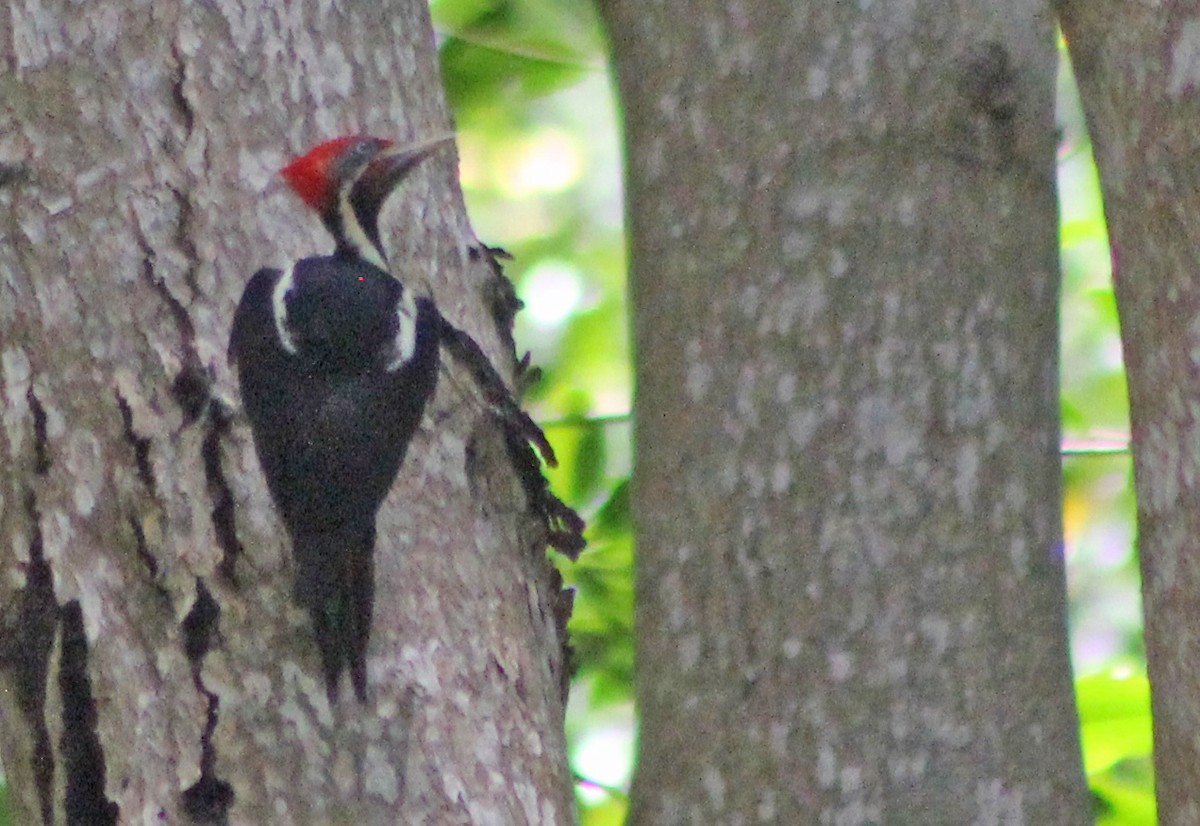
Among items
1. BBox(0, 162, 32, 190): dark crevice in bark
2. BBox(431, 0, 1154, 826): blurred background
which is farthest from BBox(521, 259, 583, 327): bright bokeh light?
BBox(0, 162, 32, 190): dark crevice in bark

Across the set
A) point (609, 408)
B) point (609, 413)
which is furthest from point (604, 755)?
point (609, 413)

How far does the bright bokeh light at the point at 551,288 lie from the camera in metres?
3.81

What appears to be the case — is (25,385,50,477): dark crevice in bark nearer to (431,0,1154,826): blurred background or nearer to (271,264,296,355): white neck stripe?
(271,264,296,355): white neck stripe

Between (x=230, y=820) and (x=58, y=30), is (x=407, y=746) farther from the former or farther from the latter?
(x=58, y=30)

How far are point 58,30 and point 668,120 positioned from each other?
0.91 meters

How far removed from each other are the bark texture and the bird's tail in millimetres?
950

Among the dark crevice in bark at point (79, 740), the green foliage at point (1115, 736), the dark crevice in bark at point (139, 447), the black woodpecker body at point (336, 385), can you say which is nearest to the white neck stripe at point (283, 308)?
the black woodpecker body at point (336, 385)

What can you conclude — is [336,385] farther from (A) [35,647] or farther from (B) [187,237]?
(A) [35,647]

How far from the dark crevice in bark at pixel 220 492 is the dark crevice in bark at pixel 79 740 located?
194 millimetres

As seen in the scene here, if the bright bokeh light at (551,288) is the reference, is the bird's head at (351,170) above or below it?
below

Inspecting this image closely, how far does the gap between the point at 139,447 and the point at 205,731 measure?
15.2 inches

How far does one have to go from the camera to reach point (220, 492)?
79.7 inches

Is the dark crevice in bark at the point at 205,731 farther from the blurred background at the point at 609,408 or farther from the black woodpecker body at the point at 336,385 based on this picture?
the blurred background at the point at 609,408

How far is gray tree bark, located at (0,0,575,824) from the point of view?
189 cm
